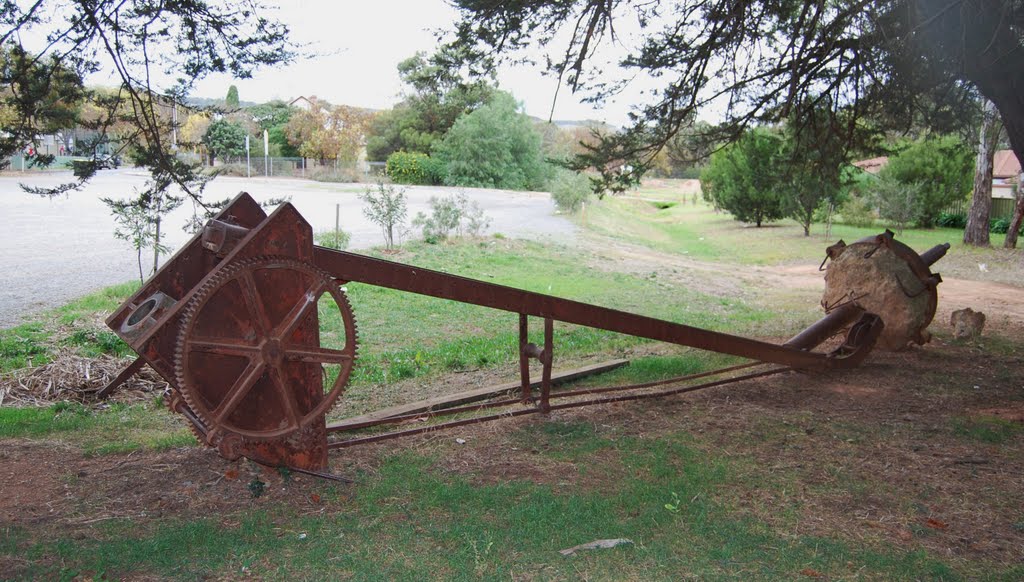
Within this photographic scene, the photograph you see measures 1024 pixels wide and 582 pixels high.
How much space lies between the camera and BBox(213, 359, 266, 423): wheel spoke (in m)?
3.60

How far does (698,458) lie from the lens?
4711mm

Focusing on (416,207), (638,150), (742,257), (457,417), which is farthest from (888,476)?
(416,207)

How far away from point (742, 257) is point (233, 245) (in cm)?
2143

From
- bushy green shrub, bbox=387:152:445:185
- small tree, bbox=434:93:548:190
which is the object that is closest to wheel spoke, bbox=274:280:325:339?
small tree, bbox=434:93:548:190

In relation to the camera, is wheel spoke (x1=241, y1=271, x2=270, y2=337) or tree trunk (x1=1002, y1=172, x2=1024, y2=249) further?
tree trunk (x1=1002, y1=172, x2=1024, y2=249)

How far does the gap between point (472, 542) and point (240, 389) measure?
1235mm

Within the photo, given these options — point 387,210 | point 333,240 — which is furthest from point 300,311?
point 387,210

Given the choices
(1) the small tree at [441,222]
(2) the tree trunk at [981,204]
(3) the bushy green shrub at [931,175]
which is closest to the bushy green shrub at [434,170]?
(3) the bushy green shrub at [931,175]

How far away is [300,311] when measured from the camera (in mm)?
3781

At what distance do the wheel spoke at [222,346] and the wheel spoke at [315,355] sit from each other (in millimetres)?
174

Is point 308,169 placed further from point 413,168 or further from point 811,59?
point 811,59

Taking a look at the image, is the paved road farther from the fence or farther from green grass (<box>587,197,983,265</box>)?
the fence

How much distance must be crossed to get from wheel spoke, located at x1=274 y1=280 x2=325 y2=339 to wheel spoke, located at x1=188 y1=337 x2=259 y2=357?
0.14 meters

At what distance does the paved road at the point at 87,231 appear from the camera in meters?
12.3
